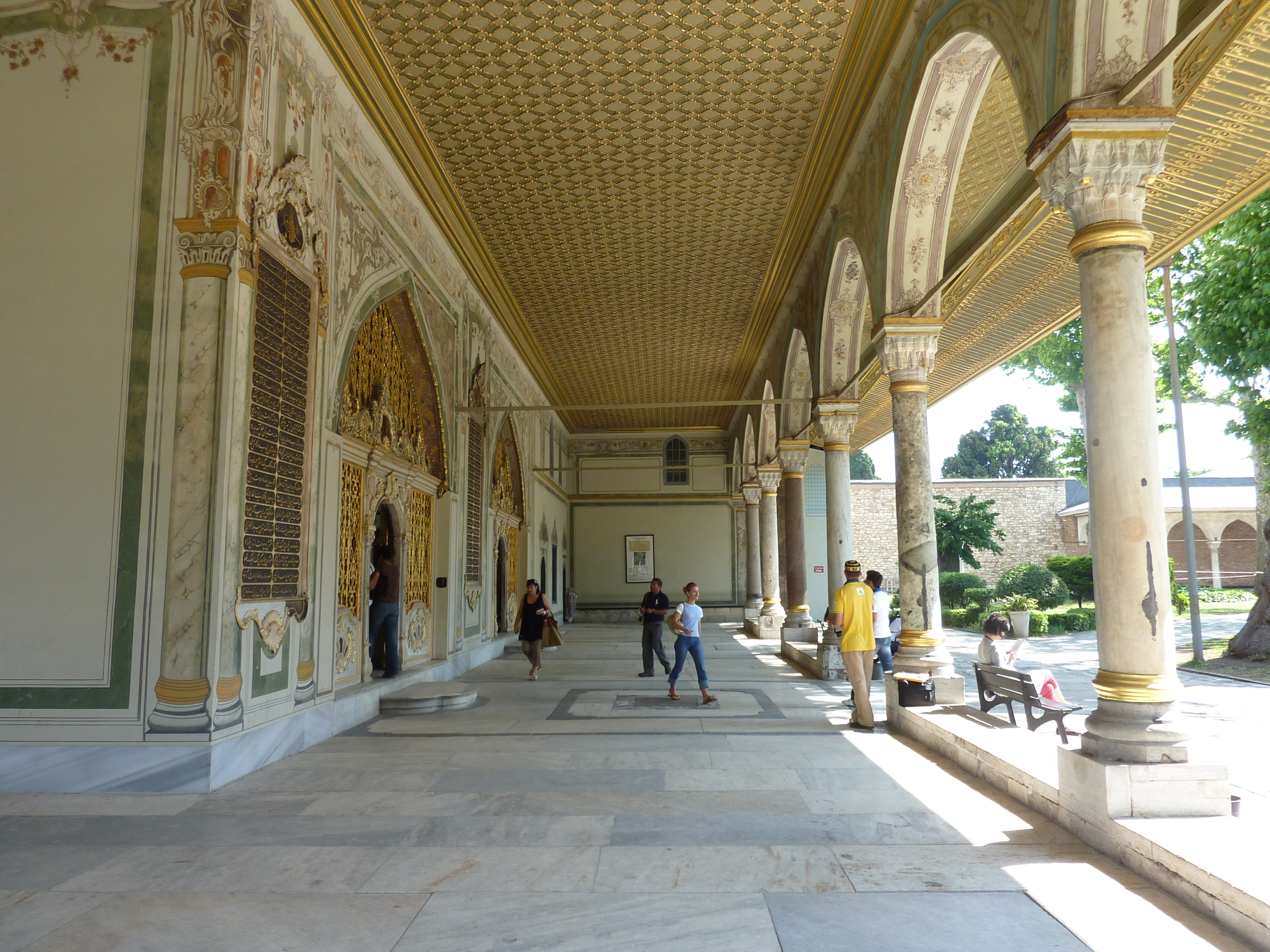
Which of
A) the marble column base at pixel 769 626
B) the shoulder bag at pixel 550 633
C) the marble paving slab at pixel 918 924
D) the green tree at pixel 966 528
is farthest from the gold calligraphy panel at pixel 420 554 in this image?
the green tree at pixel 966 528

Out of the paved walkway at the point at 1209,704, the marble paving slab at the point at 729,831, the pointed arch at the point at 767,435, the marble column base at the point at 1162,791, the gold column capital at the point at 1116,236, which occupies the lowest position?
the paved walkway at the point at 1209,704

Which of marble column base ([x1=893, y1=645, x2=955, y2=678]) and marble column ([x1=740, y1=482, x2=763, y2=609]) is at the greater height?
marble column ([x1=740, y1=482, x2=763, y2=609])

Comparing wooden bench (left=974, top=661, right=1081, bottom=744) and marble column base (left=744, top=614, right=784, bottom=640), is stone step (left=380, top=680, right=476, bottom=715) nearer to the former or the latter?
wooden bench (left=974, top=661, right=1081, bottom=744)

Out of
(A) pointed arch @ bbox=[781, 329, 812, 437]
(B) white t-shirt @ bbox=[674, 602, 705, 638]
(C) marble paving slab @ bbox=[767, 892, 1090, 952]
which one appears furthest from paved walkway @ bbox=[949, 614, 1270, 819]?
(A) pointed arch @ bbox=[781, 329, 812, 437]

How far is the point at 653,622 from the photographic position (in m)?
9.77

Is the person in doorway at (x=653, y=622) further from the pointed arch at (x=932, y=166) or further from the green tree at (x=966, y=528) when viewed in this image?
the green tree at (x=966, y=528)

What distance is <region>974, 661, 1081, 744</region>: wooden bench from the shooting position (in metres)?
5.45

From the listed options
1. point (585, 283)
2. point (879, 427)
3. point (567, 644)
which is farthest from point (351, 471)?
point (879, 427)

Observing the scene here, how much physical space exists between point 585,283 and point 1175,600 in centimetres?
1510

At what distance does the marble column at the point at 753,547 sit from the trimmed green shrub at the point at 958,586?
6.12 metres

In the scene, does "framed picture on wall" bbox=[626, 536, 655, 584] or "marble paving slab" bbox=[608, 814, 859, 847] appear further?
"framed picture on wall" bbox=[626, 536, 655, 584]

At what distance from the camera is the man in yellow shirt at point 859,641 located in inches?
256

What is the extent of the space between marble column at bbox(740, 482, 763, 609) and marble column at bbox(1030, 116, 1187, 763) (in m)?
15.4

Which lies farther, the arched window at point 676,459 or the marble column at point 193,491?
the arched window at point 676,459
